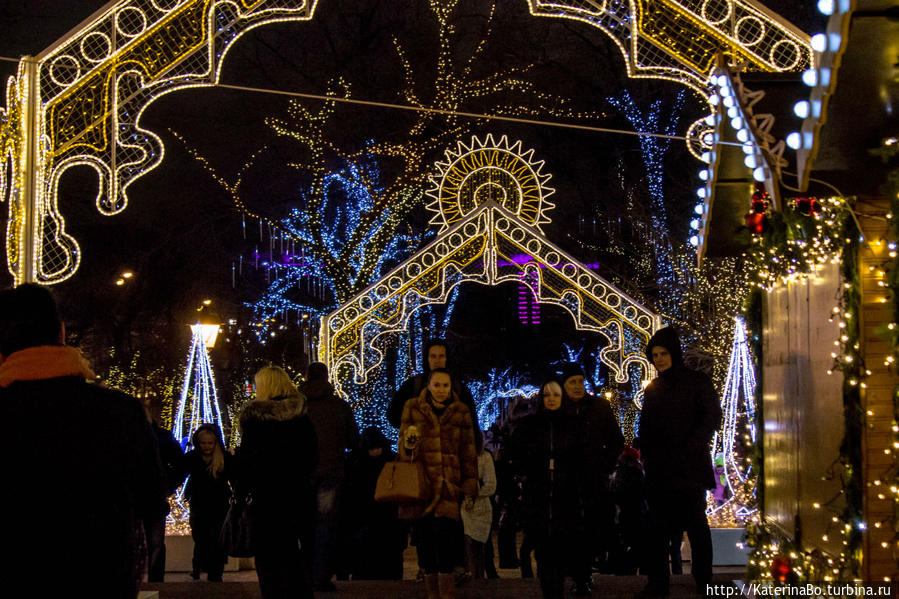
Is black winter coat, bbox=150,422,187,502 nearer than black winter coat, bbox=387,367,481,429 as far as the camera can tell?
No

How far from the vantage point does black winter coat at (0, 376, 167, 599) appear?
13.0ft

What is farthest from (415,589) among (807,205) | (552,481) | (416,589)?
(807,205)

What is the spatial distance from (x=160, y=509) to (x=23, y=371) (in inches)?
29.9

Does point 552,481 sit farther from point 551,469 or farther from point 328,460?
point 328,460

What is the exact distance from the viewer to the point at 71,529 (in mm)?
4020

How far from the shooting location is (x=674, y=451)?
331 inches

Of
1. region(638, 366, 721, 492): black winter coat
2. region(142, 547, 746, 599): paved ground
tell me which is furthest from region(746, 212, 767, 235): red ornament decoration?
region(142, 547, 746, 599): paved ground

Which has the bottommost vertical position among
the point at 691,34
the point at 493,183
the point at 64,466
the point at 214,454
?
the point at 64,466

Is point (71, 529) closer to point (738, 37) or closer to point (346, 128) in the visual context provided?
point (738, 37)

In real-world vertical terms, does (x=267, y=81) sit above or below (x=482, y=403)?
above

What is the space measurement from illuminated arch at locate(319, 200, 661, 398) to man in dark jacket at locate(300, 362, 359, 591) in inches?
121

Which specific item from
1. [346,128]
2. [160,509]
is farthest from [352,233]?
[160,509]

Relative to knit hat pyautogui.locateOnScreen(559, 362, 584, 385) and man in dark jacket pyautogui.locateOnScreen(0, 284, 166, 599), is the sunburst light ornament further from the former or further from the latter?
man in dark jacket pyautogui.locateOnScreen(0, 284, 166, 599)

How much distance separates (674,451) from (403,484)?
6.85ft
